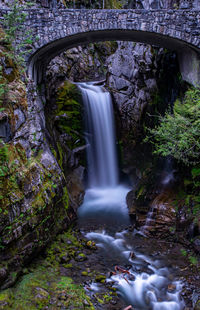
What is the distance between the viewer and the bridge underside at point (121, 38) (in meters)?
8.65

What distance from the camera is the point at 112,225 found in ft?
27.6

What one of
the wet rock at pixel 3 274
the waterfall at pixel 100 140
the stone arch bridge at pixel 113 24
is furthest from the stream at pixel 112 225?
the stone arch bridge at pixel 113 24

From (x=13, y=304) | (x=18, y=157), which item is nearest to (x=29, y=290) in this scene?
(x=13, y=304)

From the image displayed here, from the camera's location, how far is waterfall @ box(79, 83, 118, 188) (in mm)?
11992

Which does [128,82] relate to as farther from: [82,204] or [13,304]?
[13,304]

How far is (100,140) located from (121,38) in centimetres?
503

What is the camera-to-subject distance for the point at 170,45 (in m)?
9.52

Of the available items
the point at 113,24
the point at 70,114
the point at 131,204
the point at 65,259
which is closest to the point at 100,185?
the point at 131,204

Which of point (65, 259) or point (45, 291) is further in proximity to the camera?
point (65, 259)

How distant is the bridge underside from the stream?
9.55 ft

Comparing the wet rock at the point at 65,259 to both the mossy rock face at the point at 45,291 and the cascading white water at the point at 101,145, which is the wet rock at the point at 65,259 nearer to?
the mossy rock face at the point at 45,291

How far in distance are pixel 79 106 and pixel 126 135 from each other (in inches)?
120

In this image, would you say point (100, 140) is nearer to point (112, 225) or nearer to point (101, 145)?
point (101, 145)

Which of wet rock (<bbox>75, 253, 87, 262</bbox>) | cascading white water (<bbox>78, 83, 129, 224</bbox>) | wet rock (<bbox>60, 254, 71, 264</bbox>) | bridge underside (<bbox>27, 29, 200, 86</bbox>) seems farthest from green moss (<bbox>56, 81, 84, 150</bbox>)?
wet rock (<bbox>60, 254, 71, 264</bbox>)
